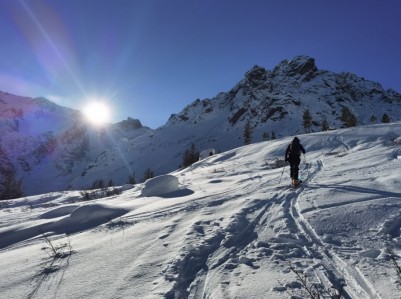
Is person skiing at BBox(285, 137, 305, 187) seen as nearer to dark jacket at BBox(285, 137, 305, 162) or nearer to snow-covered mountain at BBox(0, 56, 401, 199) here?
dark jacket at BBox(285, 137, 305, 162)

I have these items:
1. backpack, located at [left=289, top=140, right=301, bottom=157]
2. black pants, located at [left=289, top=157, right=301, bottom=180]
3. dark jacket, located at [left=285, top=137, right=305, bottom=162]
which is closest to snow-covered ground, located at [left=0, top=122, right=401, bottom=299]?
black pants, located at [left=289, top=157, right=301, bottom=180]

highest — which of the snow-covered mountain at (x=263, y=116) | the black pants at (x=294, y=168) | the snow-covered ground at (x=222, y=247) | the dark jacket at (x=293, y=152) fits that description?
the snow-covered mountain at (x=263, y=116)

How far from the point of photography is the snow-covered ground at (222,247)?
4.39m

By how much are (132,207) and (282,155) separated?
15740 millimetres

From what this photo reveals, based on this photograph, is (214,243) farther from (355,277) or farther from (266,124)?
(266,124)

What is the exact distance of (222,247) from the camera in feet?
18.9

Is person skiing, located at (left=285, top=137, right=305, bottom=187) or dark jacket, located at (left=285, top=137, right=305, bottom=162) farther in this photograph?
dark jacket, located at (left=285, top=137, right=305, bottom=162)

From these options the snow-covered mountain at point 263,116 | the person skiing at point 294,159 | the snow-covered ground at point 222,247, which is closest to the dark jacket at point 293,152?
the person skiing at point 294,159

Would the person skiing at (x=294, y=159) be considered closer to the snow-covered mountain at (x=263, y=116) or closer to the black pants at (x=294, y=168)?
the black pants at (x=294, y=168)

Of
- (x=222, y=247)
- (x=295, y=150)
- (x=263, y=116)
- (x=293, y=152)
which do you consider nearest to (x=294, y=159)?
(x=293, y=152)

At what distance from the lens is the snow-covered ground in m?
4.39

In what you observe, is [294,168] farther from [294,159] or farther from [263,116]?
[263,116]

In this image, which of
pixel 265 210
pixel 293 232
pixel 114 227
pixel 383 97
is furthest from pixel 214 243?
pixel 383 97

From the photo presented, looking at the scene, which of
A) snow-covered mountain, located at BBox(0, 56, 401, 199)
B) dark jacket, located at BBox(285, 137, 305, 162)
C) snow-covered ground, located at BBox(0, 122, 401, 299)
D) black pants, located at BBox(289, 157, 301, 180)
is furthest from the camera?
snow-covered mountain, located at BBox(0, 56, 401, 199)
